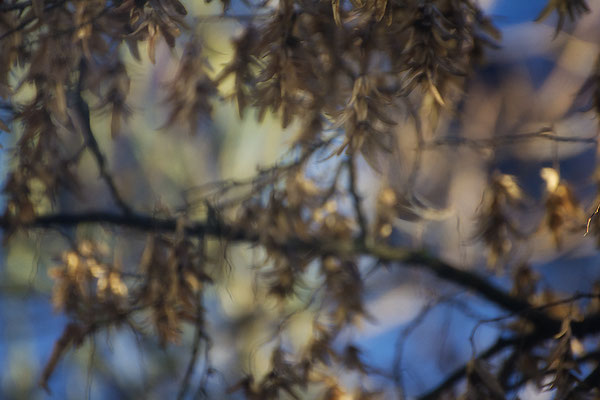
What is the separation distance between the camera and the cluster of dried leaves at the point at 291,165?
139 cm

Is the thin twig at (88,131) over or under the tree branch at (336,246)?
over

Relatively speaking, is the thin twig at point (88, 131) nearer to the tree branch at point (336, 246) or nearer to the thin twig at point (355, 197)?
the tree branch at point (336, 246)

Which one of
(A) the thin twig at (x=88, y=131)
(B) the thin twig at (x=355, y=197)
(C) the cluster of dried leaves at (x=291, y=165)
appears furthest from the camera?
(B) the thin twig at (x=355, y=197)

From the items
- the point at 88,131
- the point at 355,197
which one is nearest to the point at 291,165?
the point at 355,197

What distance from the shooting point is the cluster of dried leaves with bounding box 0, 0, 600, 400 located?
1395 mm

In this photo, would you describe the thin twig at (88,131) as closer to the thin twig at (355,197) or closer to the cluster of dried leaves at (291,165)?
the cluster of dried leaves at (291,165)

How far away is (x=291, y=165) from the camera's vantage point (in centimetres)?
191

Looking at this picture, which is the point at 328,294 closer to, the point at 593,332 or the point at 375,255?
the point at 375,255

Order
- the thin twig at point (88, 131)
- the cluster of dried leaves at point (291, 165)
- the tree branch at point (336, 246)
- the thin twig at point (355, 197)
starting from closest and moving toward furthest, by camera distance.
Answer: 1. the cluster of dried leaves at point (291, 165)
2. the thin twig at point (88, 131)
3. the tree branch at point (336, 246)
4. the thin twig at point (355, 197)

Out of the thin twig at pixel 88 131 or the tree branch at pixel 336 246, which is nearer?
the thin twig at pixel 88 131

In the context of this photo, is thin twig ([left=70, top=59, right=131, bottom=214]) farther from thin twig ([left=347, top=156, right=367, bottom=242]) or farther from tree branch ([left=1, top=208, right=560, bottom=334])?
thin twig ([left=347, top=156, right=367, bottom=242])

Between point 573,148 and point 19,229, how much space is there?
5.82 meters

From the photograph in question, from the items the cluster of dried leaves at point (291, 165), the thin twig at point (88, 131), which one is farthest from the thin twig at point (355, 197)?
the thin twig at point (88, 131)

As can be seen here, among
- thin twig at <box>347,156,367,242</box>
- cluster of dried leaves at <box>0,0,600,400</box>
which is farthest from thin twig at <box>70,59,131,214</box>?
thin twig at <box>347,156,367,242</box>
